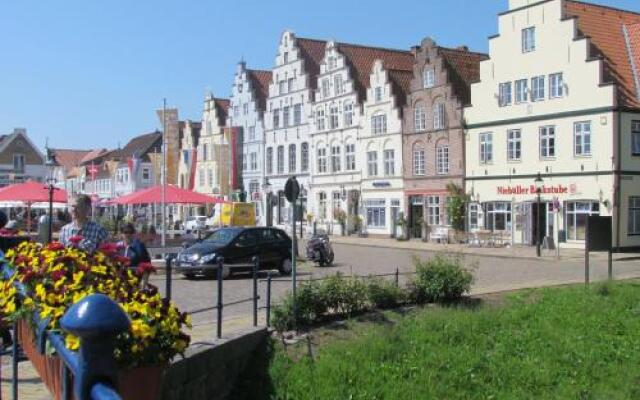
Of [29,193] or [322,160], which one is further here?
[322,160]

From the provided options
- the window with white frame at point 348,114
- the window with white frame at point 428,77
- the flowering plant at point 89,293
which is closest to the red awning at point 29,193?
the flowering plant at point 89,293

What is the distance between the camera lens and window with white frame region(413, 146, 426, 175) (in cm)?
4831

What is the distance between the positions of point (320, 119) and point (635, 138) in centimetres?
2696

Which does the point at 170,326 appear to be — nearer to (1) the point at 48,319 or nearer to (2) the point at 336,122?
(1) the point at 48,319

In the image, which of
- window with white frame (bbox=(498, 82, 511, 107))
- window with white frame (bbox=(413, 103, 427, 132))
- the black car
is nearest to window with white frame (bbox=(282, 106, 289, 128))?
window with white frame (bbox=(413, 103, 427, 132))

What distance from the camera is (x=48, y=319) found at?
140 inches

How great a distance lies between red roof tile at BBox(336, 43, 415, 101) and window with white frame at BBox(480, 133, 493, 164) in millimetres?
11919

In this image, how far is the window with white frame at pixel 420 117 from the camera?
4816 cm

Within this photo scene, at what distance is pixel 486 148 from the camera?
43.7 meters

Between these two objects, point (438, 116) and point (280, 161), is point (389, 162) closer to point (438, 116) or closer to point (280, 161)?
point (438, 116)

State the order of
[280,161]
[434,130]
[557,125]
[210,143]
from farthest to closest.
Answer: [210,143]
[280,161]
[434,130]
[557,125]

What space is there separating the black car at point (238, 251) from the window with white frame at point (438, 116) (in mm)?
23857

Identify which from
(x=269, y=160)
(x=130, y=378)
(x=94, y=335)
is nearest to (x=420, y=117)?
(x=269, y=160)

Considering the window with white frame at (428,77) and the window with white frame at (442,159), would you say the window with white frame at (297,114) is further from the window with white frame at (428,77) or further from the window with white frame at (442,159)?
the window with white frame at (442,159)
